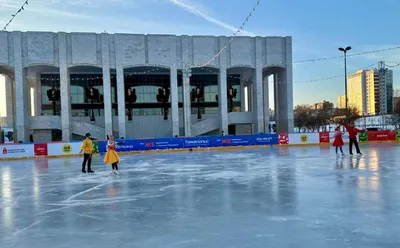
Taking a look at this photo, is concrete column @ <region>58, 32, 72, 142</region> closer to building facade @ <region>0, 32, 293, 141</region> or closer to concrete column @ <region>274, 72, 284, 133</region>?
building facade @ <region>0, 32, 293, 141</region>

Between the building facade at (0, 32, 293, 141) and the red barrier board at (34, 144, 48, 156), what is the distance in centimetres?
1286

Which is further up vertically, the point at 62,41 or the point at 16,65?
the point at 62,41

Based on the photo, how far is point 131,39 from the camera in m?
40.4

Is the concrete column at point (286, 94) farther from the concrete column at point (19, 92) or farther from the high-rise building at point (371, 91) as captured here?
the high-rise building at point (371, 91)

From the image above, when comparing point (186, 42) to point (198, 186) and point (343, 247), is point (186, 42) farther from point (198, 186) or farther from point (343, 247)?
point (343, 247)

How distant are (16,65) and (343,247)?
132 ft

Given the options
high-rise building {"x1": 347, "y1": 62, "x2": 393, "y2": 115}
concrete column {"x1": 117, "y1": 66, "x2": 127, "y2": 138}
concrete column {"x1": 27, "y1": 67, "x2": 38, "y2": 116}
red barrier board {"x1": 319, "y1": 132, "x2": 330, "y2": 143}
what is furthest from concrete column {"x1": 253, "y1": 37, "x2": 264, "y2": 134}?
high-rise building {"x1": 347, "y1": 62, "x2": 393, "y2": 115}

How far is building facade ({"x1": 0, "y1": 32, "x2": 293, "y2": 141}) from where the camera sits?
38.8 meters

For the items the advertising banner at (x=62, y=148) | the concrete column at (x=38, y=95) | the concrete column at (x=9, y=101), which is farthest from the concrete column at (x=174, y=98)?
the concrete column at (x=9, y=101)

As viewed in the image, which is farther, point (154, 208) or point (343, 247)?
point (154, 208)

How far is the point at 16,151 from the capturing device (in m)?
26.0

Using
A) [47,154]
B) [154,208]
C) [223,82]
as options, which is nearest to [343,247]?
[154,208]

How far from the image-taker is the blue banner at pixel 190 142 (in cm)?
2870

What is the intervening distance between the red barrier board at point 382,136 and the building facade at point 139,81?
1232cm
